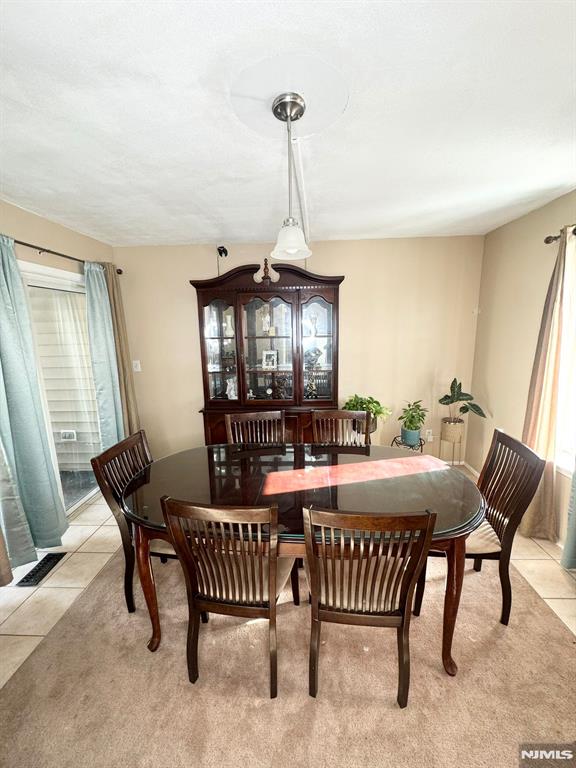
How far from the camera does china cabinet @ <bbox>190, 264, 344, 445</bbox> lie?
331cm

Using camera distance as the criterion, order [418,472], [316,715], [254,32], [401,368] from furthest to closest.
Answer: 1. [401,368]
2. [418,472]
3. [316,715]
4. [254,32]

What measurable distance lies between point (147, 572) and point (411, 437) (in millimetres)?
2633

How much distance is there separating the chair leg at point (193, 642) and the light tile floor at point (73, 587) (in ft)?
2.93

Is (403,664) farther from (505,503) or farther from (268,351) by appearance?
(268,351)

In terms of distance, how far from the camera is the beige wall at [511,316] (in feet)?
8.31

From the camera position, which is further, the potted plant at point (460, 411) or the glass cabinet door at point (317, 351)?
the glass cabinet door at point (317, 351)

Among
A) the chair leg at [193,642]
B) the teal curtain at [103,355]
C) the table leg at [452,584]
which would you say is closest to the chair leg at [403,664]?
the table leg at [452,584]

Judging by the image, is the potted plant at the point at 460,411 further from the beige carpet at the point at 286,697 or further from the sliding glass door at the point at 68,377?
the sliding glass door at the point at 68,377

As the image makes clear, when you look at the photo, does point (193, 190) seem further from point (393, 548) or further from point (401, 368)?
point (401, 368)

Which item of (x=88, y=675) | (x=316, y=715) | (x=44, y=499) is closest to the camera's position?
(x=316, y=715)

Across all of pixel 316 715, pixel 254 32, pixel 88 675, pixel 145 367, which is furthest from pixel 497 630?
pixel 145 367

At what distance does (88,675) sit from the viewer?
1.55 metres

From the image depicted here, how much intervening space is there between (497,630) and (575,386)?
1.66 m

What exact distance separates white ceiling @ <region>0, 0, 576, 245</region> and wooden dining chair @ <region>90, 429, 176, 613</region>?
161cm
